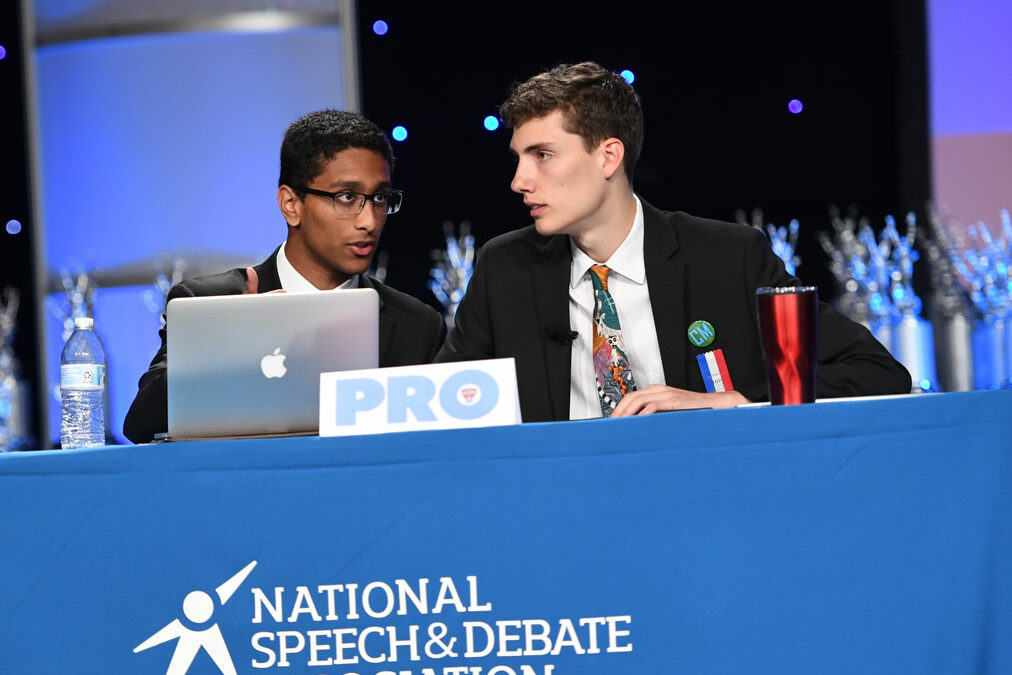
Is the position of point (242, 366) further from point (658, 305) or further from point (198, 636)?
point (658, 305)

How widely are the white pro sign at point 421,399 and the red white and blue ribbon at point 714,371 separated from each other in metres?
0.79

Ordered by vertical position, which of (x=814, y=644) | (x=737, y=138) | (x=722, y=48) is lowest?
(x=814, y=644)

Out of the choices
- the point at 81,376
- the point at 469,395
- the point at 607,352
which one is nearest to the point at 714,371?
the point at 607,352

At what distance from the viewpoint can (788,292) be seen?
1300mm

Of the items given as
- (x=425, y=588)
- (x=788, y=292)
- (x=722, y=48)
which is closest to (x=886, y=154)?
(x=722, y=48)

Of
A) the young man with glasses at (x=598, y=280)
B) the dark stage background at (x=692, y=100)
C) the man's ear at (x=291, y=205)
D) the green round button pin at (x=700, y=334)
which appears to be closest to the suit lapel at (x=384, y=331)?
the young man with glasses at (x=598, y=280)

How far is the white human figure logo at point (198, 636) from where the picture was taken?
1.16 metres

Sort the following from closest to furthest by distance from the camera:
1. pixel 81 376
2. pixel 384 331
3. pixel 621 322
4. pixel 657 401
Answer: pixel 657 401 < pixel 81 376 < pixel 621 322 < pixel 384 331

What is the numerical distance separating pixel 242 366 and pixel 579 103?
99 cm

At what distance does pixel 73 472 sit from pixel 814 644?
2.69 feet

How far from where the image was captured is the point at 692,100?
5617mm

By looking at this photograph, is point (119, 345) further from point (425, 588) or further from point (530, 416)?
point (425, 588)

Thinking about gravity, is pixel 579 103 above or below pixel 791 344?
above

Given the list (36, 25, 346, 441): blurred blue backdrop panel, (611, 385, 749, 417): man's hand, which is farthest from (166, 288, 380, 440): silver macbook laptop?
(36, 25, 346, 441): blurred blue backdrop panel
